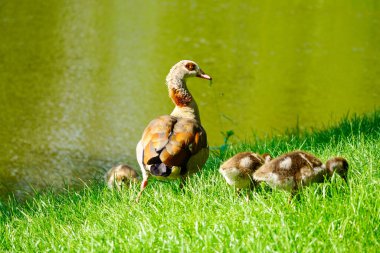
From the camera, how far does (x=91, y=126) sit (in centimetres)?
1232

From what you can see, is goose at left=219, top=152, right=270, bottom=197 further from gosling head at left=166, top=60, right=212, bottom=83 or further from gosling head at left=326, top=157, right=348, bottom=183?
gosling head at left=166, top=60, right=212, bottom=83

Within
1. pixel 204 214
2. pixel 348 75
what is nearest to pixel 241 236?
pixel 204 214

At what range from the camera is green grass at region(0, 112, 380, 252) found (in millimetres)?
3998

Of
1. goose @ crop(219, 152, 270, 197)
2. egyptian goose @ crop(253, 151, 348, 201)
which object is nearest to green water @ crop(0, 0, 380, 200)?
goose @ crop(219, 152, 270, 197)

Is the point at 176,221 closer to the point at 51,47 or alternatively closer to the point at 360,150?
the point at 360,150

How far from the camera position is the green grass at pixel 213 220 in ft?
13.1

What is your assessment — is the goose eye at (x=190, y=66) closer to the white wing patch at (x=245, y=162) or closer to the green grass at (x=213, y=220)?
the green grass at (x=213, y=220)

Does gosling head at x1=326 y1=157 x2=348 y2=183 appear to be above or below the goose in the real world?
above

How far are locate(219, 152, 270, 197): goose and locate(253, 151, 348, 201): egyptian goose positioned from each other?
16 centimetres

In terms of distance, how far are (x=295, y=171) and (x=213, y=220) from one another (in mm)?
683

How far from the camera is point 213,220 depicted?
4.47 metres

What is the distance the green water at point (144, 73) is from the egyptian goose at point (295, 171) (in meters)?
4.98

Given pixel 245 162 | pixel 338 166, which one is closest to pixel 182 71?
pixel 245 162

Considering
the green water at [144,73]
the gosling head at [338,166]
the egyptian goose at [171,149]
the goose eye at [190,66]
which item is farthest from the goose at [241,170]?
the green water at [144,73]
